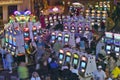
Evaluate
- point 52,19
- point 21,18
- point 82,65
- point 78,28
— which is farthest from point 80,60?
point 52,19

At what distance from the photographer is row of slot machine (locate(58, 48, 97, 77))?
1409cm

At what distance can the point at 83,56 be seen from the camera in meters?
14.3

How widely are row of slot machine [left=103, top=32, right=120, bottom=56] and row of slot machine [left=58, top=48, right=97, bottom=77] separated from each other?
2.73m

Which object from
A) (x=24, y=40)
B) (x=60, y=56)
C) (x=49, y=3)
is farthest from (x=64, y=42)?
(x=49, y=3)

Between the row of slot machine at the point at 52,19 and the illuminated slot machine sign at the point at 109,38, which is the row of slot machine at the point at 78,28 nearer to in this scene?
the row of slot machine at the point at 52,19

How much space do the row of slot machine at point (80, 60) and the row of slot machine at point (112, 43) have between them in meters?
2.73

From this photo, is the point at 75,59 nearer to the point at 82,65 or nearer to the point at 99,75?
the point at 82,65

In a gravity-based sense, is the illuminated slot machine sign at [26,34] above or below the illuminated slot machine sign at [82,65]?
above

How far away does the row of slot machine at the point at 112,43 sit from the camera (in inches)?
671

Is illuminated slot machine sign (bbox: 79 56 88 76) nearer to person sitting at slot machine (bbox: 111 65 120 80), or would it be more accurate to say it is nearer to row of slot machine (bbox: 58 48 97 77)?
row of slot machine (bbox: 58 48 97 77)

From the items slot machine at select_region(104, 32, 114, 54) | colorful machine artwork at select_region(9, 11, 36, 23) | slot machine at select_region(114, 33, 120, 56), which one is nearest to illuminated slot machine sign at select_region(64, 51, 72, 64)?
slot machine at select_region(114, 33, 120, 56)

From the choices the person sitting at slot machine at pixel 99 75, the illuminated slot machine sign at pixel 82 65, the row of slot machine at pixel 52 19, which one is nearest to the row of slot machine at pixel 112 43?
the illuminated slot machine sign at pixel 82 65

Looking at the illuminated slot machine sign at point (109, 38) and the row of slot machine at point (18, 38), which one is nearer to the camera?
the illuminated slot machine sign at point (109, 38)

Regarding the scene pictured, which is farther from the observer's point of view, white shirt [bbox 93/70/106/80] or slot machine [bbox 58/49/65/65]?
slot machine [bbox 58/49/65/65]
